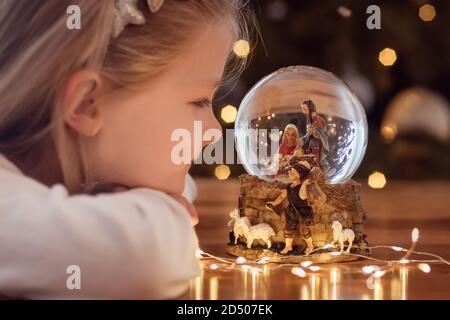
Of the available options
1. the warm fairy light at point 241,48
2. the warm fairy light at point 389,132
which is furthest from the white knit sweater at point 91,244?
the warm fairy light at point 389,132

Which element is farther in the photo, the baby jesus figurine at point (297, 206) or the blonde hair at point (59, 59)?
the baby jesus figurine at point (297, 206)

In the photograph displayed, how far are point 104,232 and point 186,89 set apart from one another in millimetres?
241

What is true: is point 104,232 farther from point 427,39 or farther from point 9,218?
point 427,39

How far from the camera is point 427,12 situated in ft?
7.88

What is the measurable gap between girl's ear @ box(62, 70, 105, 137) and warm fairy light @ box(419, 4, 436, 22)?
5.36 feet

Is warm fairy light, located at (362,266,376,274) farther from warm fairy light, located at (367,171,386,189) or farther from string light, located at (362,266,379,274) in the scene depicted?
warm fairy light, located at (367,171,386,189)

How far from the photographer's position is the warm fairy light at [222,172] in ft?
8.30

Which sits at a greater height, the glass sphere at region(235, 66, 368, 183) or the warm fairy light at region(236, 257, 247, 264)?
the glass sphere at region(235, 66, 368, 183)

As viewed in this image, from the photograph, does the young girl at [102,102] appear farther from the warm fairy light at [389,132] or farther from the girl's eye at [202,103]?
the warm fairy light at [389,132]

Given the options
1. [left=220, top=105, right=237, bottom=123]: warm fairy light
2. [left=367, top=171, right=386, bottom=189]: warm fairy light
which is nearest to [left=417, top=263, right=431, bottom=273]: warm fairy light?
[left=220, top=105, right=237, bottom=123]: warm fairy light

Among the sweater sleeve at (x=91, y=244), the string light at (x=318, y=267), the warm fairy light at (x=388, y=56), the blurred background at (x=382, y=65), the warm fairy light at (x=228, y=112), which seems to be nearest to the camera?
the sweater sleeve at (x=91, y=244)

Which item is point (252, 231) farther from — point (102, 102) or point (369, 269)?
point (102, 102)

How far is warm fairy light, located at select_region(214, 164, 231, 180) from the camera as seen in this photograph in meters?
2.53

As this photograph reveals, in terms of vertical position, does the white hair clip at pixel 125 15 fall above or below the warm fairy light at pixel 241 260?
above
